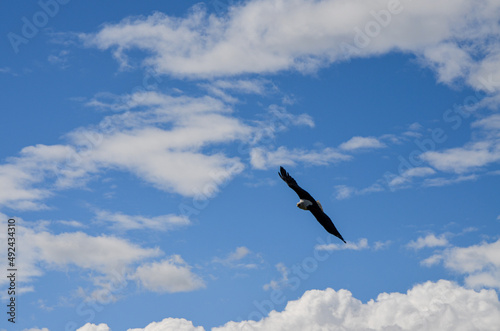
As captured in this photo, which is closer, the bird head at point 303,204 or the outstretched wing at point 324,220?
the outstretched wing at point 324,220

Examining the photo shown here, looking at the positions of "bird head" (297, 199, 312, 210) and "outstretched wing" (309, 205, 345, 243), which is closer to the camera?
"outstretched wing" (309, 205, 345, 243)

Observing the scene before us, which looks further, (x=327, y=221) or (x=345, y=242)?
(x=327, y=221)

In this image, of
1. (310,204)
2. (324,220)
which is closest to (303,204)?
(310,204)

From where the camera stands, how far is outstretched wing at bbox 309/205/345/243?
49.8 meters

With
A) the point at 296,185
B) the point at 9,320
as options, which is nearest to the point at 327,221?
the point at 296,185

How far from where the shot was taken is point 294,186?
4962 centimetres

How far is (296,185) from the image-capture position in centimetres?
4962

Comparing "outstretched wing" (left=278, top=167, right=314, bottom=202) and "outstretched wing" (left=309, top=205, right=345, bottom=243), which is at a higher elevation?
"outstretched wing" (left=278, top=167, right=314, bottom=202)

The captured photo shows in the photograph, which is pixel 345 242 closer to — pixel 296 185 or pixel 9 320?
pixel 296 185

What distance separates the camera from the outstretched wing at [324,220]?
49844 millimetres

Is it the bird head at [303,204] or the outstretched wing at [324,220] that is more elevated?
the bird head at [303,204]

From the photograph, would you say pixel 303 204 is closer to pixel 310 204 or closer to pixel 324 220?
pixel 310 204

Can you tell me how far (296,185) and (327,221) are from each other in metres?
3.22

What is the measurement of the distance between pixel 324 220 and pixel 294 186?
3125 millimetres
